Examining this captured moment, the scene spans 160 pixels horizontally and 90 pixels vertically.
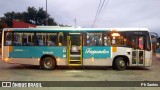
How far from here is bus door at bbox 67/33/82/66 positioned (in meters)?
20.8

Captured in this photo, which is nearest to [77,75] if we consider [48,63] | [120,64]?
[48,63]

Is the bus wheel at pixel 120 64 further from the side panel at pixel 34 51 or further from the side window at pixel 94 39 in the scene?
the side panel at pixel 34 51

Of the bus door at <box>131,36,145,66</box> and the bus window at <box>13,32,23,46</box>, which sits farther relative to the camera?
the bus window at <box>13,32,23,46</box>

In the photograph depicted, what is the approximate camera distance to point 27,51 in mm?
20969

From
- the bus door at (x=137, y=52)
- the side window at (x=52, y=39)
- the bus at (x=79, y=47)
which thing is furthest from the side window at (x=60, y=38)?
the bus door at (x=137, y=52)

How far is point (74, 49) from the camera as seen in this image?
20.9 meters

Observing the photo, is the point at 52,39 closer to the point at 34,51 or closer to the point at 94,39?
the point at 34,51

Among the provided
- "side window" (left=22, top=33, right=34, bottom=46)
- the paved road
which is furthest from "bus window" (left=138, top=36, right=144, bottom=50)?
"side window" (left=22, top=33, right=34, bottom=46)

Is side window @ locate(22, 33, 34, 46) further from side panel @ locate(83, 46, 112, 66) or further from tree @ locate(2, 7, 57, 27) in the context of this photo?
tree @ locate(2, 7, 57, 27)

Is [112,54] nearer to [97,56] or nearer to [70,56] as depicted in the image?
[97,56]

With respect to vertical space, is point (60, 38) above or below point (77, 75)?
above

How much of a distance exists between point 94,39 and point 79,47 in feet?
3.68

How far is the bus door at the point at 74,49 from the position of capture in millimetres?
20844

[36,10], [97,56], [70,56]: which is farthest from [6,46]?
[36,10]
